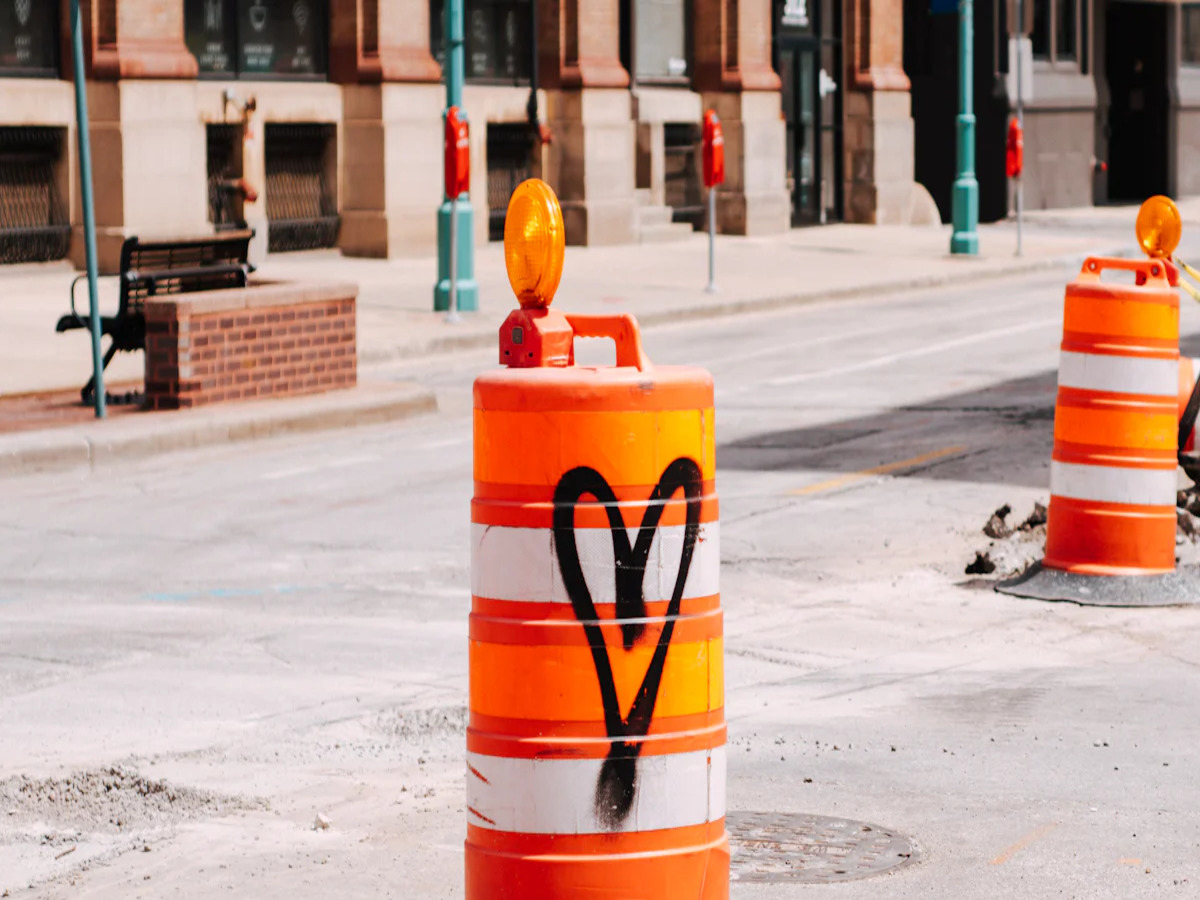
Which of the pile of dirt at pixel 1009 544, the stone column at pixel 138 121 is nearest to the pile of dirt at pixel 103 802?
the pile of dirt at pixel 1009 544

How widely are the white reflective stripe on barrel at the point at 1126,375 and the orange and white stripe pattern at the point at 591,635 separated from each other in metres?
4.87

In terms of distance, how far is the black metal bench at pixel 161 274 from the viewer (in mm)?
15312

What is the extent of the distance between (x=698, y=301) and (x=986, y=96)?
2101 centimetres

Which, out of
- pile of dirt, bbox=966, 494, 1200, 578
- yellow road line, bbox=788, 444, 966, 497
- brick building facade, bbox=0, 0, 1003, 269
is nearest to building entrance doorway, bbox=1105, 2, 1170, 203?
brick building facade, bbox=0, 0, 1003, 269

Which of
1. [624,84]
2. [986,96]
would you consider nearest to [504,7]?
[624,84]

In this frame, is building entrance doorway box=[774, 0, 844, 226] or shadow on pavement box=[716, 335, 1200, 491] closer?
shadow on pavement box=[716, 335, 1200, 491]

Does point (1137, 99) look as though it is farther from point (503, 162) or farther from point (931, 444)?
point (931, 444)

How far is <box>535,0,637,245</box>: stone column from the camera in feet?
105

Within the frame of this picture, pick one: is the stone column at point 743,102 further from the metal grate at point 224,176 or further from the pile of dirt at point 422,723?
the pile of dirt at point 422,723

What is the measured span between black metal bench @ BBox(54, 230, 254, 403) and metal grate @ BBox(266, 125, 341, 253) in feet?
41.6

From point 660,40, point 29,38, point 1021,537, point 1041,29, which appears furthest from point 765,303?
point 1041,29

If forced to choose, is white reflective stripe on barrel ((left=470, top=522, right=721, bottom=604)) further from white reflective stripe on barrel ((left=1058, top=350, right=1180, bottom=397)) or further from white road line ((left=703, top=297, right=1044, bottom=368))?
white road line ((left=703, top=297, right=1044, bottom=368))

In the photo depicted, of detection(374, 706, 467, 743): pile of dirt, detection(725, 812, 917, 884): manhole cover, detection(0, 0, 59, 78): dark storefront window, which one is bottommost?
detection(725, 812, 917, 884): manhole cover

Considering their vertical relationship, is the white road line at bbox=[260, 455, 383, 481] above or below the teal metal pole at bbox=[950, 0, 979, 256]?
below
